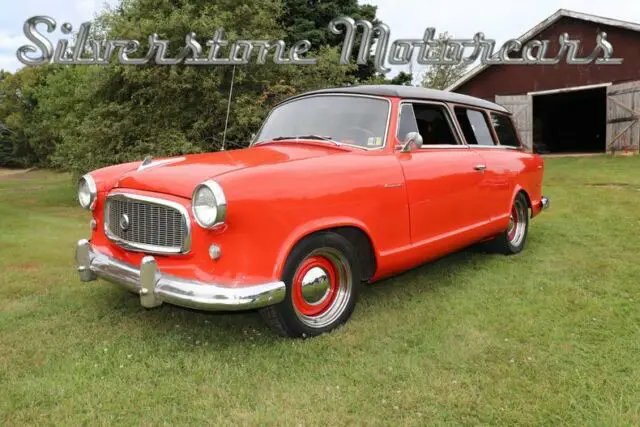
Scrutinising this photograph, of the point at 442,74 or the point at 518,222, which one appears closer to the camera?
the point at 518,222

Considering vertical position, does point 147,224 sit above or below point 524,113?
below

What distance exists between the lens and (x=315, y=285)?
137 inches

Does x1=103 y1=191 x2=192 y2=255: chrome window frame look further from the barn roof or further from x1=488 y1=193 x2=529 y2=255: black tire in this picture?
the barn roof

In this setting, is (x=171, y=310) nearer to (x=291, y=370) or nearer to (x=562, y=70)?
(x=291, y=370)

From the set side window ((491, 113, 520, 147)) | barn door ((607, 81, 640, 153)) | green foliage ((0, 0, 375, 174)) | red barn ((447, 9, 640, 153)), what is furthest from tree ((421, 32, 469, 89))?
side window ((491, 113, 520, 147))

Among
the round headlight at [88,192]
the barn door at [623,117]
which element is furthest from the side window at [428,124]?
the barn door at [623,117]

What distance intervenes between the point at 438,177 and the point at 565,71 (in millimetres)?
15704

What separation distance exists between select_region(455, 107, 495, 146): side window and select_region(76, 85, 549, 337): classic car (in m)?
0.03

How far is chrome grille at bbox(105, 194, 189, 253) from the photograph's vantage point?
10.3ft

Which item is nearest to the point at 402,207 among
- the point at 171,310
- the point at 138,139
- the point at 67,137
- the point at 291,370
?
the point at 291,370

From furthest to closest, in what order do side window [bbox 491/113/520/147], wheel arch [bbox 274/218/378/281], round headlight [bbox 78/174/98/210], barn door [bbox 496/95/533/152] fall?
1. barn door [bbox 496/95/533/152]
2. side window [bbox 491/113/520/147]
3. round headlight [bbox 78/174/98/210]
4. wheel arch [bbox 274/218/378/281]

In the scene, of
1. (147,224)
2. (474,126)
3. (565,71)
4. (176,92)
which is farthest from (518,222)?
(565,71)

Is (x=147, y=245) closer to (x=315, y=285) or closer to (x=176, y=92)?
(x=315, y=285)

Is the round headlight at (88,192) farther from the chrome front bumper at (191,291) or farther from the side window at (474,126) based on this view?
the side window at (474,126)
